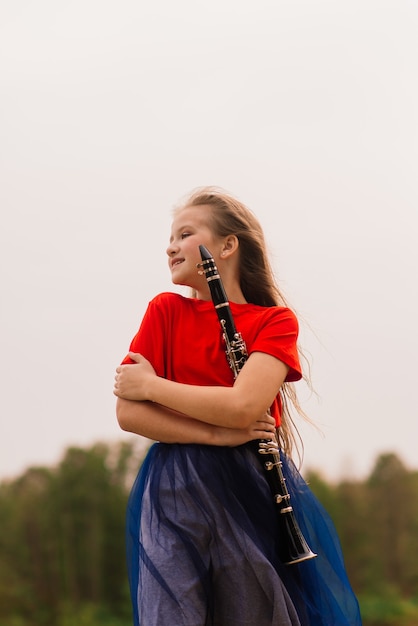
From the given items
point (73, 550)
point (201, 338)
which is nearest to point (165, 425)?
point (201, 338)

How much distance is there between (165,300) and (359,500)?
992cm

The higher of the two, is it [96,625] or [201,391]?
[201,391]

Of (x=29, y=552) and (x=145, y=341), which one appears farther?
(x=29, y=552)

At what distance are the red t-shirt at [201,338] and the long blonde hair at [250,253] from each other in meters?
0.13

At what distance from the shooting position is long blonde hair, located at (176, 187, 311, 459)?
297cm

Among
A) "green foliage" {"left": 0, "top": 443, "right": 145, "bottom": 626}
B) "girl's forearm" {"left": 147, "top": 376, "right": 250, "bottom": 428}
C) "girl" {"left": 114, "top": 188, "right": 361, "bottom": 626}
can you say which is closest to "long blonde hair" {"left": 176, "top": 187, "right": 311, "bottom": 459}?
"girl" {"left": 114, "top": 188, "right": 361, "bottom": 626}

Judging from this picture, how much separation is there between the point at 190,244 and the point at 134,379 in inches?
20.6

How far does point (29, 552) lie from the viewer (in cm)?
1302

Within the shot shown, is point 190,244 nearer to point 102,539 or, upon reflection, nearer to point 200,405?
point 200,405

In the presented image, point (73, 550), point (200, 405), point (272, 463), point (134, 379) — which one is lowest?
point (73, 550)

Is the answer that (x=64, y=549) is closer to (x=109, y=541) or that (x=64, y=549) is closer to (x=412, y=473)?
(x=109, y=541)

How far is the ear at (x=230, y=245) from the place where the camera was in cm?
293

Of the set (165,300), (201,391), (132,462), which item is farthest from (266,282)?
(132,462)

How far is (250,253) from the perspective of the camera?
3020 mm
